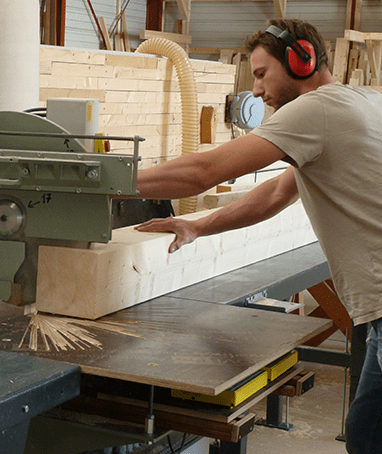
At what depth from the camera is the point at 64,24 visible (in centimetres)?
794

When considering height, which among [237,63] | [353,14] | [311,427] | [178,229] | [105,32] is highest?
[353,14]

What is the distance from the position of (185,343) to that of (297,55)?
2.53ft

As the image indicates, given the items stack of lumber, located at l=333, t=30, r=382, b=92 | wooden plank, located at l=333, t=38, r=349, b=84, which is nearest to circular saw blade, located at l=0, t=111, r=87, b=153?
stack of lumber, located at l=333, t=30, r=382, b=92

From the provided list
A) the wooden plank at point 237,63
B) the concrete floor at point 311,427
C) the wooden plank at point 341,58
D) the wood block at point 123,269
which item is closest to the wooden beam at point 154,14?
the wooden plank at point 237,63

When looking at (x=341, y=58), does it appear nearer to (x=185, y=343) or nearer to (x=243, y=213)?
(x=243, y=213)

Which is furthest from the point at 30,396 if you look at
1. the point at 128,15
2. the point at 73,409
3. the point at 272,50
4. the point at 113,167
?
the point at 128,15

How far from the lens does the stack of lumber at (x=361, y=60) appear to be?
6.81m

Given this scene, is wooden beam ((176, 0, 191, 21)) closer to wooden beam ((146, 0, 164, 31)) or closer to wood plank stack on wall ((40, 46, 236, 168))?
wooden beam ((146, 0, 164, 31))

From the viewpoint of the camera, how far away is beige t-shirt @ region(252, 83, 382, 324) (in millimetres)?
1405

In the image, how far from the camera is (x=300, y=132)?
1.40 m

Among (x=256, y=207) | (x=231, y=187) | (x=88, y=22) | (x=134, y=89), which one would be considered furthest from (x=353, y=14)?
(x=256, y=207)

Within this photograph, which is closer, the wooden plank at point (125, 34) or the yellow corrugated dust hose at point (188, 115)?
the yellow corrugated dust hose at point (188, 115)

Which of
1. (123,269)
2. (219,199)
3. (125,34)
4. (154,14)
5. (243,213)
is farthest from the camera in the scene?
(154,14)

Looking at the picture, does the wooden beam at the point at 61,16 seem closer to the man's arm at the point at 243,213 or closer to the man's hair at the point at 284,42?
the man's arm at the point at 243,213
